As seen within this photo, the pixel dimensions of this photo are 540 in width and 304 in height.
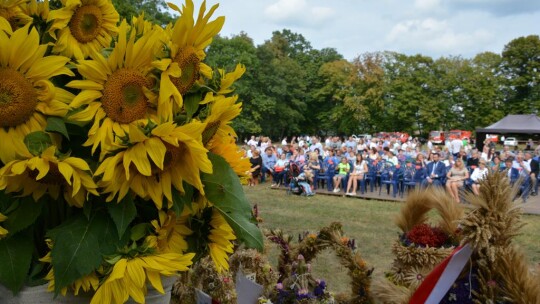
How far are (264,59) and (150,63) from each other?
2208 inches

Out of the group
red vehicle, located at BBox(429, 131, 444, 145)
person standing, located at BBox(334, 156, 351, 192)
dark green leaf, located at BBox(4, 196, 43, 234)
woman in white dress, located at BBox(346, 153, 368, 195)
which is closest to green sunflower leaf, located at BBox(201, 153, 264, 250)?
dark green leaf, located at BBox(4, 196, 43, 234)

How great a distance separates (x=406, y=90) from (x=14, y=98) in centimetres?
5394

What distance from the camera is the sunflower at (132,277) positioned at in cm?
93

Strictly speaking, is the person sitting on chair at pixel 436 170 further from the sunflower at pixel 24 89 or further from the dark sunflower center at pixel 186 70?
the sunflower at pixel 24 89

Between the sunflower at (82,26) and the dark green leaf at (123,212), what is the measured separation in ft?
1.04

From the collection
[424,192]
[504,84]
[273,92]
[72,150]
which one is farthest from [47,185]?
[504,84]

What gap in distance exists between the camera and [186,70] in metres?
0.99

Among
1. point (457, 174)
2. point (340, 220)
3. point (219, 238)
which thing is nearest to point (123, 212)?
point (219, 238)

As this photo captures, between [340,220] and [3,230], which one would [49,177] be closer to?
[3,230]

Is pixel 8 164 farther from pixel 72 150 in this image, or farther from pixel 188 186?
pixel 188 186

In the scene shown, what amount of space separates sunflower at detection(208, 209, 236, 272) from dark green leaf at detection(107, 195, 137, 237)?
22 centimetres

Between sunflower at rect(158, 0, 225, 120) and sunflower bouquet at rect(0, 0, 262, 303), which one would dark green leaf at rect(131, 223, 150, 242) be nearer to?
sunflower bouquet at rect(0, 0, 262, 303)

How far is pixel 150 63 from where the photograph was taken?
3.18 feet

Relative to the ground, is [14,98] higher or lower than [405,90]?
lower
